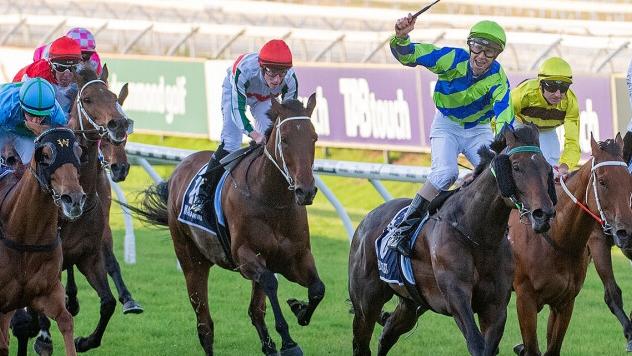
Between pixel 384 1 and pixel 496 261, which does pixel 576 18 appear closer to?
pixel 384 1

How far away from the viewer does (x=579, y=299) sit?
10781mm

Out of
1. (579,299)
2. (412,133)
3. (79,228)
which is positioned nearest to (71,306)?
(79,228)

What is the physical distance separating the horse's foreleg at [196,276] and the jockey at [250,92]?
1.68 feet

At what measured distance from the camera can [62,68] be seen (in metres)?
8.28

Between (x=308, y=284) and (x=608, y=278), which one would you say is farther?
(x=608, y=278)

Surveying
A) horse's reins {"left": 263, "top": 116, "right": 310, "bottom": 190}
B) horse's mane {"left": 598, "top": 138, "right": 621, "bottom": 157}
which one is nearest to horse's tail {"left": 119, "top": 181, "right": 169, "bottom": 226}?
horse's reins {"left": 263, "top": 116, "right": 310, "bottom": 190}

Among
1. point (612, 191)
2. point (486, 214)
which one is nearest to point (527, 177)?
point (486, 214)

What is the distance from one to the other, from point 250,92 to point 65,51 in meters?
1.12

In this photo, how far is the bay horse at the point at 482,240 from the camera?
632 cm

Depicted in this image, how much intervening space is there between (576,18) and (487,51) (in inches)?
496

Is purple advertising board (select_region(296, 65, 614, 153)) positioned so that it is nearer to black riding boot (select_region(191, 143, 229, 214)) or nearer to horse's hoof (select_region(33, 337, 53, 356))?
black riding boot (select_region(191, 143, 229, 214))

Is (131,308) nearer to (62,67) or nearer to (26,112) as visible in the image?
(62,67)

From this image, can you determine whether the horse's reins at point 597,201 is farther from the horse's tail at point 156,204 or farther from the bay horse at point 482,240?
the horse's tail at point 156,204

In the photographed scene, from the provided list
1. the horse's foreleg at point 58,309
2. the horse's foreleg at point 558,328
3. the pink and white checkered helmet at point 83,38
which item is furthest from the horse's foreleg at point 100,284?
the horse's foreleg at point 558,328
